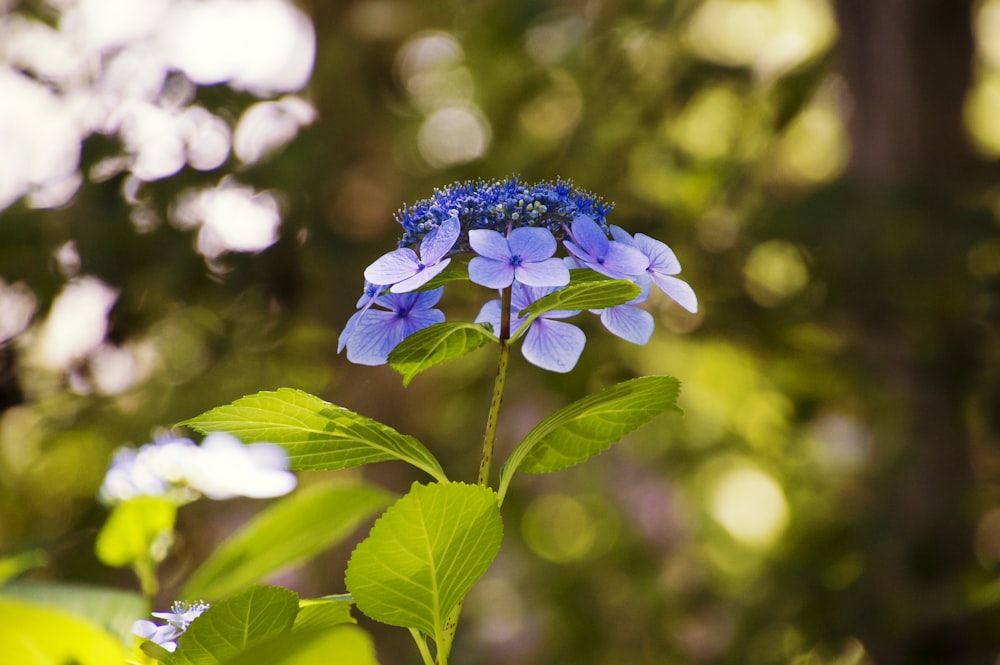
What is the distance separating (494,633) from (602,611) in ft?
2.02

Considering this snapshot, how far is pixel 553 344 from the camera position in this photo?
1.31 ft

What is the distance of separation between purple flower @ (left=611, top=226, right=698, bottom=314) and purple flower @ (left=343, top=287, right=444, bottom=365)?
0.29 ft

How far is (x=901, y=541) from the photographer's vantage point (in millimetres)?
1460

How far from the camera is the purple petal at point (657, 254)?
0.38m

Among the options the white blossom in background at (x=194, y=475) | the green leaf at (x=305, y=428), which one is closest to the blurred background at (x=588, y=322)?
the white blossom in background at (x=194, y=475)

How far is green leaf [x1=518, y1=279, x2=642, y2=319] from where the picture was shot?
315 mm

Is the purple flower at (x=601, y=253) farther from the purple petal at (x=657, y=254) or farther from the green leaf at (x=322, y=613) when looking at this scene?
the green leaf at (x=322, y=613)

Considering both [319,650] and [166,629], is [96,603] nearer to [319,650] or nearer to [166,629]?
[166,629]

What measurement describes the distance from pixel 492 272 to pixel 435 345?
0.05 m

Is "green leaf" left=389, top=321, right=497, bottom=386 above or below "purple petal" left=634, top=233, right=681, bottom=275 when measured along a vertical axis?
below

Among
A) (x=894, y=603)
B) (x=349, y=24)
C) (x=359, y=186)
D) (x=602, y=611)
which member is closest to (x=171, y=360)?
(x=359, y=186)

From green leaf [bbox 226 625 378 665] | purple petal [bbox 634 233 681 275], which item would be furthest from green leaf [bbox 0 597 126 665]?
purple petal [bbox 634 233 681 275]

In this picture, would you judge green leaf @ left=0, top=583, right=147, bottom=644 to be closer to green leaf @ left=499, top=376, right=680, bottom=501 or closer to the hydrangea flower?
the hydrangea flower

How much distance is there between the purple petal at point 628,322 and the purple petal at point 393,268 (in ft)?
0.30
